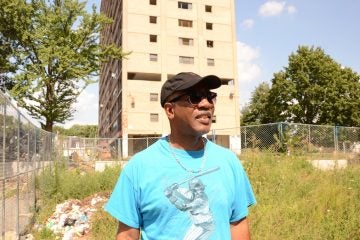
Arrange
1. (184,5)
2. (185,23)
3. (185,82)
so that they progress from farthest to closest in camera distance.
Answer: (184,5) → (185,23) → (185,82)

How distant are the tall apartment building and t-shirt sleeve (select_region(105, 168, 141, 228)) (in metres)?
39.3

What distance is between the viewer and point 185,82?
237cm

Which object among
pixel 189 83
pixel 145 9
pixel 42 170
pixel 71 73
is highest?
pixel 145 9

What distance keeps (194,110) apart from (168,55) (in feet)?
140

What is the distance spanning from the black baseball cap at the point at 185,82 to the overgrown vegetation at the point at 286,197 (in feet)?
17.3

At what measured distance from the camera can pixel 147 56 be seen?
4362cm

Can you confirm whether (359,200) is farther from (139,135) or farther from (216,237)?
(139,135)

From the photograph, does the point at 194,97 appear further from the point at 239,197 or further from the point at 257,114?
the point at 257,114

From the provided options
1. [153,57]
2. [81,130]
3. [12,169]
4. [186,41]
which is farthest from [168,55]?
[81,130]

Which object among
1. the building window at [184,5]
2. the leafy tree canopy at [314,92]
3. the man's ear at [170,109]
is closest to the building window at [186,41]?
the building window at [184,5]

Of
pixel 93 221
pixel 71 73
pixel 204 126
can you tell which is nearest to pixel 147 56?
pixel 71 73

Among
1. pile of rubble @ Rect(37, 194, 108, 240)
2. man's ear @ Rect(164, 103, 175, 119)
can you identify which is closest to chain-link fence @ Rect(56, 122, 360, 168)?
pile of rubble @ Rect(37, 194, 108, 240)

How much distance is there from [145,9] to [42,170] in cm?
3480

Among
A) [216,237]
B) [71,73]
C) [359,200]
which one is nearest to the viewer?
[216,237]
